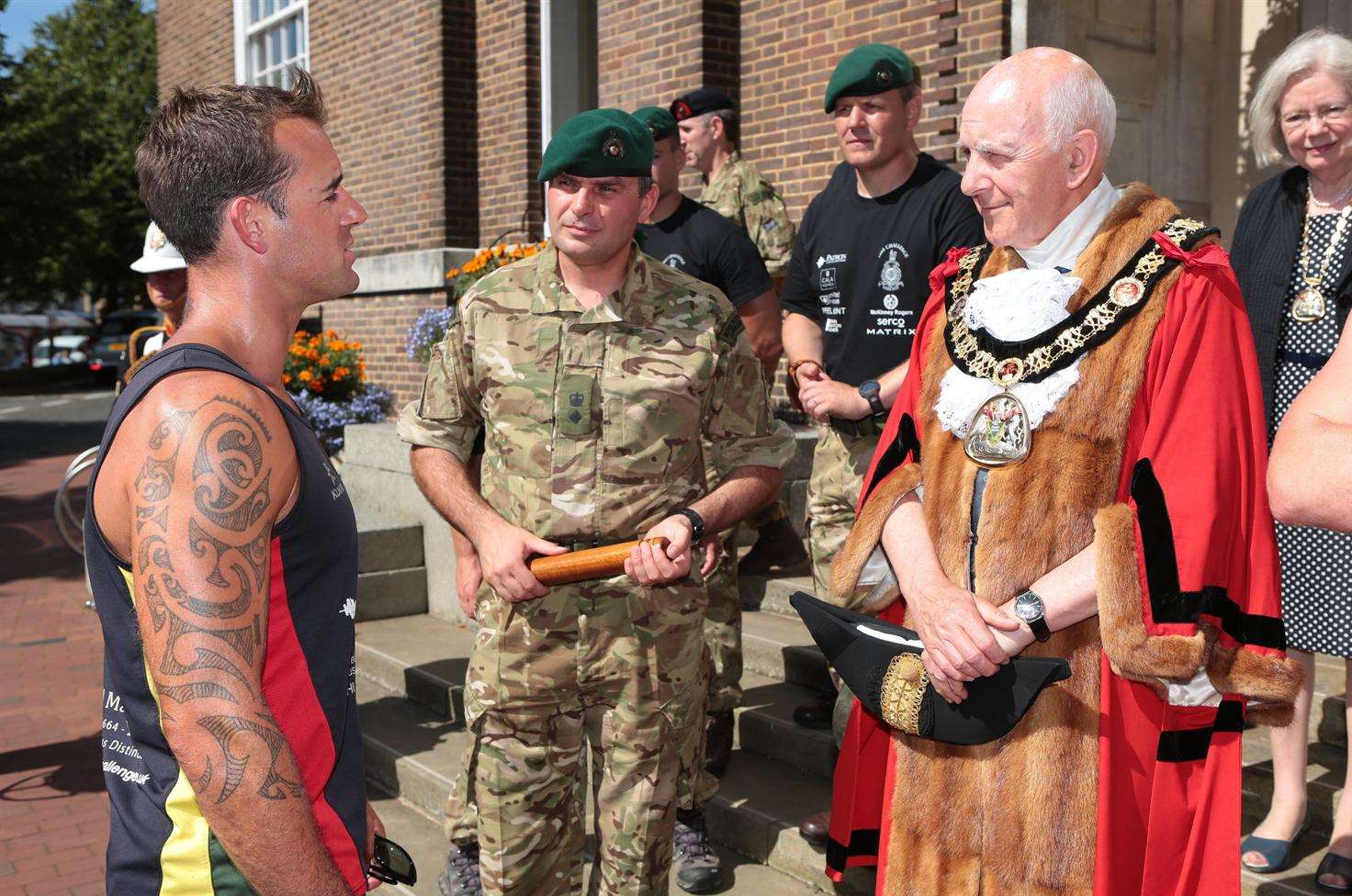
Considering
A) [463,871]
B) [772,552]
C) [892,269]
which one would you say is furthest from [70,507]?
[892,269]

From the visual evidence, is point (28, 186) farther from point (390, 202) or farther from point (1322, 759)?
point (1322, 759)

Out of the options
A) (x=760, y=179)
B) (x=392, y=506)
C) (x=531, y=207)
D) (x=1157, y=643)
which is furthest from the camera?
(x=531, y=207)

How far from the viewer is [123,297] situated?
153 ft

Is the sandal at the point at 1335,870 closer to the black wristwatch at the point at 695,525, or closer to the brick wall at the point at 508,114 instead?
the black wristwatch at the point at 695,525

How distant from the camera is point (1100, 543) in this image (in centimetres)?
216

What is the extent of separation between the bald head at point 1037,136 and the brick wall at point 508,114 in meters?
7.54

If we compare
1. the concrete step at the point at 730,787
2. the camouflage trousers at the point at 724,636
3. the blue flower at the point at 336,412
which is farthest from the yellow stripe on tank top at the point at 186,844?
the blue flower at the point at 336,412

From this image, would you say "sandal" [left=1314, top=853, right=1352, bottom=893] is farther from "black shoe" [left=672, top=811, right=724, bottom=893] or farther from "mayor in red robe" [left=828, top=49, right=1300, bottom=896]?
"black shoe" [left=672, top=811, right=724, bottom=893]

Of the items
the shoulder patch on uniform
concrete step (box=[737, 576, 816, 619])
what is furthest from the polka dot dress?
concrete step (box=[737, 576, 816, 619])

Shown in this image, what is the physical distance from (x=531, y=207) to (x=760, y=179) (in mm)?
4083

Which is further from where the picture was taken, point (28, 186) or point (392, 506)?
point (28, 186)

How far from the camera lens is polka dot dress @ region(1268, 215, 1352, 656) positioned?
3320mm

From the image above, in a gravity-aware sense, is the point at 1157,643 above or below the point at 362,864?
above

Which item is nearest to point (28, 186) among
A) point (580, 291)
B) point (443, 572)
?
point (443, 572)
